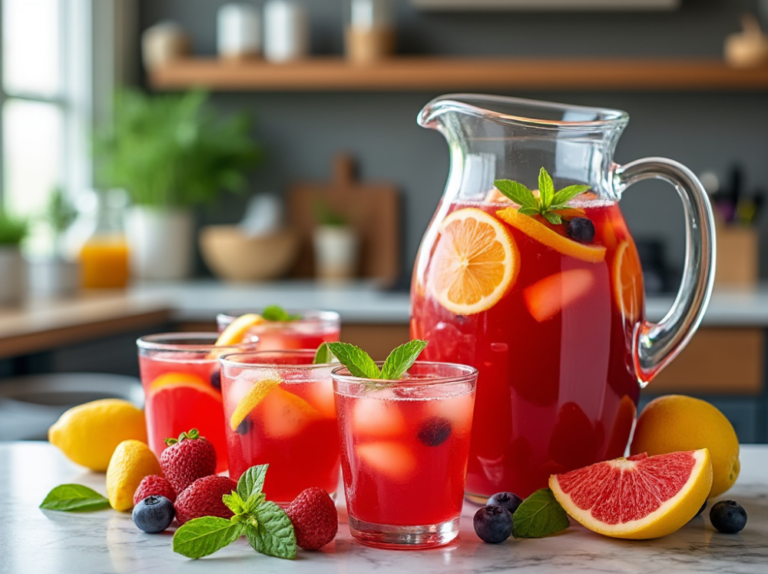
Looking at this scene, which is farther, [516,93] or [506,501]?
[516,93]

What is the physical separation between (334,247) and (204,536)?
111 inches

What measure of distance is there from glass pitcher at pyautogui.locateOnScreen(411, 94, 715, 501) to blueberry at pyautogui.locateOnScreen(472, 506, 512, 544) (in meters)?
0.10

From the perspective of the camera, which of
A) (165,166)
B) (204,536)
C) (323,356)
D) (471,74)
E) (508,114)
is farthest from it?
(165,166)

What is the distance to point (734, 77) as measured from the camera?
3.13m

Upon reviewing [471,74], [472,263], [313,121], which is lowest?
[472,263]

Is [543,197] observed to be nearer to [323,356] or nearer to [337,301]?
[323,356]

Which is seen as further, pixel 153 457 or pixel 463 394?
pixel 153 457

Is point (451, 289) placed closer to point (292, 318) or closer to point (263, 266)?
point (292, 318)

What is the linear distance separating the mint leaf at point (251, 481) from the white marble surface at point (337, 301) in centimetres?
167

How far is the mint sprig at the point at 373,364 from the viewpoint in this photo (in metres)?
0.65


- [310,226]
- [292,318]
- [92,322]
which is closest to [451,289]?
[292,318]

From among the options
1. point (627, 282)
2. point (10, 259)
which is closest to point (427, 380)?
point (627, 282)

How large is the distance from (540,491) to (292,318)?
0.99ft

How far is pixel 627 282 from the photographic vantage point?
2.59 ft
